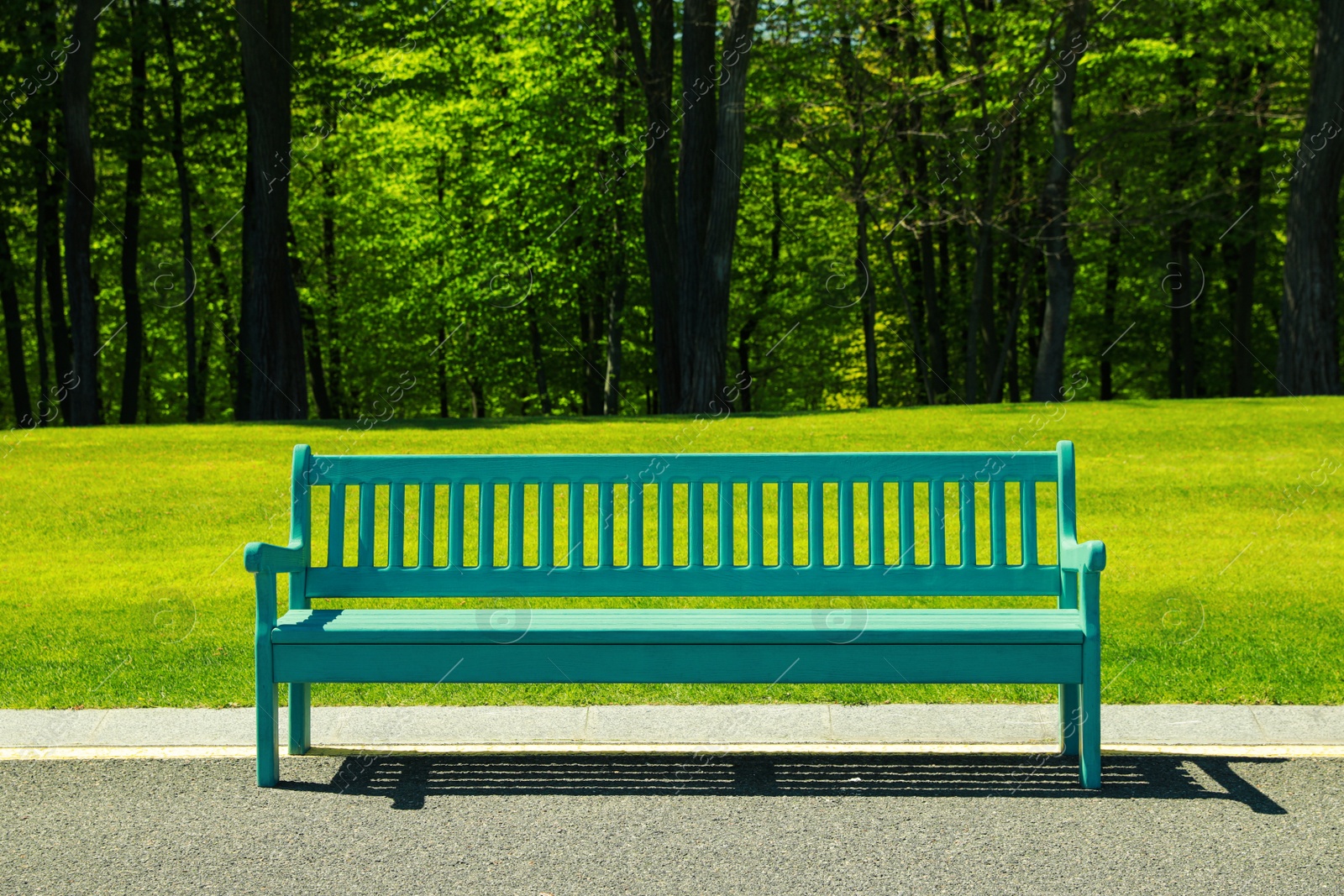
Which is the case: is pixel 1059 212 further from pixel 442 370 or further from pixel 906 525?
pixel 906 525

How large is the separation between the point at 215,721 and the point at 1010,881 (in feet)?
9.95

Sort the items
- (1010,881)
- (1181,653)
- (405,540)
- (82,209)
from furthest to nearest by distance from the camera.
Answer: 1. (82,209)
2. (405,540)
3. (1181,653)
4. (1010,881)

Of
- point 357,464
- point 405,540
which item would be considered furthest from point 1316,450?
point 357,464

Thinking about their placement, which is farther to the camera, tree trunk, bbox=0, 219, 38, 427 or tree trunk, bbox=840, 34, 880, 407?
tree trunk, bbox=0, 219, 38, 427

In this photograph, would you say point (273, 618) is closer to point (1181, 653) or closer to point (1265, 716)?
point (1265, 716)

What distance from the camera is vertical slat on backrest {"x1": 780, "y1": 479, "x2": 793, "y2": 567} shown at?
5215 millimetres

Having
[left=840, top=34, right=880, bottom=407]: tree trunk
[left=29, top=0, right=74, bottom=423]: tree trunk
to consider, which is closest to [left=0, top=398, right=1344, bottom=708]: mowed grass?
[left=840, top=34, right=880, bottom=407]: tree trunk

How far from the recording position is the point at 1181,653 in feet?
21.2

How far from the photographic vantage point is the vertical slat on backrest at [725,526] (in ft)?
17.0

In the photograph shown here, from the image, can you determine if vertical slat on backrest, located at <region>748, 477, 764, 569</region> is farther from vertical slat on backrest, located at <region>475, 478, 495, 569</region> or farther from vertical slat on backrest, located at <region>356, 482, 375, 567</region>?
vertical slat on backrest, located at <region>356, 482, 375, 567</region>

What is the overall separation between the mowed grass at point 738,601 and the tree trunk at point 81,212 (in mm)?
3542

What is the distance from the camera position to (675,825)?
4.21 metres

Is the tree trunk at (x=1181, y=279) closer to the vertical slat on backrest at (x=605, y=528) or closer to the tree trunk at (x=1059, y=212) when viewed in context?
the tree trunk at (x=1059, y=212)

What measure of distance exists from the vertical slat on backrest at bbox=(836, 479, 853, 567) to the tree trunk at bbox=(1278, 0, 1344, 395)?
16.0 m
